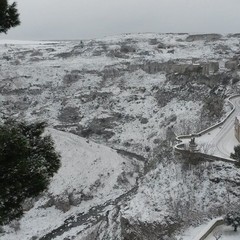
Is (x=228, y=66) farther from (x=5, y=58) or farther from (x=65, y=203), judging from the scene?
(x=5, y=58)

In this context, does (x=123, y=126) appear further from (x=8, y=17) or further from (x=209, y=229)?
(x=8, y=17)

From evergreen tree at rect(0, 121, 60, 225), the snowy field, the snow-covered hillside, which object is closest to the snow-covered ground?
the snow-covered hillside

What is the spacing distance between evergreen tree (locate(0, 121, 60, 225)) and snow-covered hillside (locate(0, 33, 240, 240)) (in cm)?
84

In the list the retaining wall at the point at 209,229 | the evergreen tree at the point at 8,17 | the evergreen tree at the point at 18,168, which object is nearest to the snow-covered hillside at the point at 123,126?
the evergreen tree at the point at 18,168

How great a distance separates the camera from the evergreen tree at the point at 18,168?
556 cm

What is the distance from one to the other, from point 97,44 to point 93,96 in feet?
148

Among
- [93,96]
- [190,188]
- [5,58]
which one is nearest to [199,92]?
[93,96]

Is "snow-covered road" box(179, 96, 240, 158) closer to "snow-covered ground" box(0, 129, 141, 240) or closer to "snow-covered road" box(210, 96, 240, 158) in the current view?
"snow-covered road" box(210, 96, 240, 158)

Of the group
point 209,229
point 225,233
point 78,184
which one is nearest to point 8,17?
point 209,229

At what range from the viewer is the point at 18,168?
5.64 m

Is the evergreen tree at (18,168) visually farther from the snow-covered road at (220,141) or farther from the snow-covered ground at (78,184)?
the snow-covered ground at (78,184)

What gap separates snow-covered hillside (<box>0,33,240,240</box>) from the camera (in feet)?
75.0

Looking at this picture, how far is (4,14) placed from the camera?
19.8ft

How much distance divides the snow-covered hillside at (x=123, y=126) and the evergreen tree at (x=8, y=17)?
1433 mm
